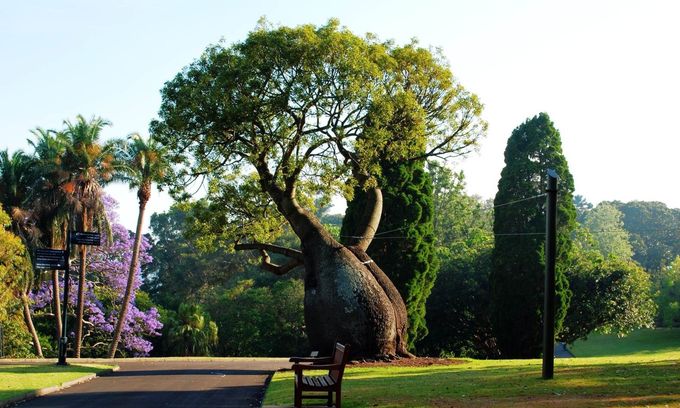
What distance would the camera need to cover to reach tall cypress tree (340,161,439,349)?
3597 centimetres

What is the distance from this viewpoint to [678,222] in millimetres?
107250

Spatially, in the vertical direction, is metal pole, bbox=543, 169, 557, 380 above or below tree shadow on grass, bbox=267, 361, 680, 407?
above

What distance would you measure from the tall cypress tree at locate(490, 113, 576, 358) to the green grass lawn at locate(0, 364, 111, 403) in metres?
19.1

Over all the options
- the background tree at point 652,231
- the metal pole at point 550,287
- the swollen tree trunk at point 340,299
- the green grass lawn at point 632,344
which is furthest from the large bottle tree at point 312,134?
the background tree at point 652,231

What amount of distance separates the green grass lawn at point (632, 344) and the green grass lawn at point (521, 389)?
35683mm

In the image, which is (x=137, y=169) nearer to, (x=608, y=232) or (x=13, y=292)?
(x=13, y=292)

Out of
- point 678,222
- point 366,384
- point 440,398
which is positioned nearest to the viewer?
point 440,398

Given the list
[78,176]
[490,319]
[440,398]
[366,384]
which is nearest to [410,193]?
[490,319]

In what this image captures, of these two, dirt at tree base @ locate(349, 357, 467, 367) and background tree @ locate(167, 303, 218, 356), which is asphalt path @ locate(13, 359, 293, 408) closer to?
dirt at tree base @ locate(349, 357, 467, 367)

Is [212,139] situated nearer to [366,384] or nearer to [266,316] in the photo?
[366,384]

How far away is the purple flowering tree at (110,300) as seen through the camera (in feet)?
141

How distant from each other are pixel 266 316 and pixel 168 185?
66.8 feet

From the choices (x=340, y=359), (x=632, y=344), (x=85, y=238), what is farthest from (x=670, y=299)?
(x=340, y=359)

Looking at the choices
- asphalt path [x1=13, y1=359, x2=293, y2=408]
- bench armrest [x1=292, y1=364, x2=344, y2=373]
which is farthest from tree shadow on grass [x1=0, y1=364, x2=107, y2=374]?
bench armrest [x1=292, y1=364, x2=344, y2=373]
